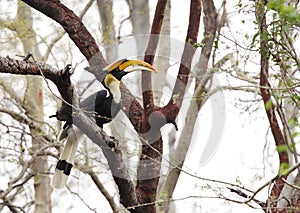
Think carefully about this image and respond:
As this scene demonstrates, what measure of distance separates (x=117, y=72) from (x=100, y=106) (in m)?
0.31

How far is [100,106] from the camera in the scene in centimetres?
412

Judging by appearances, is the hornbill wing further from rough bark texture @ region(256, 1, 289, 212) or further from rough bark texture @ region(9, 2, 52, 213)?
rough bark texture @ region(9, 2, 52, 213)

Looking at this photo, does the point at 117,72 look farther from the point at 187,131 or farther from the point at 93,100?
the point at 187,131

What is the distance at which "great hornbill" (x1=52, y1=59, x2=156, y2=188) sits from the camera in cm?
388

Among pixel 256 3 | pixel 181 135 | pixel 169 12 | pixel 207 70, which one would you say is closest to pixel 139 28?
pixel 169 12

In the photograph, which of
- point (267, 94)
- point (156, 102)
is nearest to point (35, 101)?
point (156, 102)

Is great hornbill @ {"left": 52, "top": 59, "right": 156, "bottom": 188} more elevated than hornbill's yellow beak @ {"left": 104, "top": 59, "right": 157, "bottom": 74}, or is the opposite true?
hornbill's yellow beak @ {"left": 104, "top": 59, "right": 157, "bottom": 74}

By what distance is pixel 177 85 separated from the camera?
3965 millimetres

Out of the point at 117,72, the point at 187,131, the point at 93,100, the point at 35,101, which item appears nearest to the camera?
the point at 93,100

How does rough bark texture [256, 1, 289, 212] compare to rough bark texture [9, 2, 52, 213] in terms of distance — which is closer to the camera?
rough bark texture [256, 1, 289, 212]

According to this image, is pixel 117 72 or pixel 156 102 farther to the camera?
pixel 156 102

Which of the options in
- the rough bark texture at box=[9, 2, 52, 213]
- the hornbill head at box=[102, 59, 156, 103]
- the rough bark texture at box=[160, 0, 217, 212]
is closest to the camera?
the hornbill head at box=[102, 59, 156, 103]

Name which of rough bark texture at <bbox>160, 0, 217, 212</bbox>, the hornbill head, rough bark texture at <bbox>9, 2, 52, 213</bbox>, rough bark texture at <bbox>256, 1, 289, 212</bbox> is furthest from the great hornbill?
rough bark texture at <bbox>9, 2, 52, 213</bbox>

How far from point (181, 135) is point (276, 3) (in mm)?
4065
